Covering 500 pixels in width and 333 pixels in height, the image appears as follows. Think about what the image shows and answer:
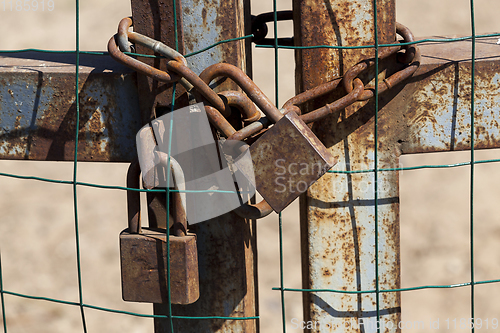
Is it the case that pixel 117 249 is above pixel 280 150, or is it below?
below

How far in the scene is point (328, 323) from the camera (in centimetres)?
91

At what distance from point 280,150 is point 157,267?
0.93 ft

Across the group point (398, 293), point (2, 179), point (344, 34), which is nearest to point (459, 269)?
point (398, 293)

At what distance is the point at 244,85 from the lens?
77 centimetres

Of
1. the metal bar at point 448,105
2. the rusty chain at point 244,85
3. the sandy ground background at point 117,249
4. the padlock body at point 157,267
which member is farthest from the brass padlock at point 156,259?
the sandy ground background at point 117,249

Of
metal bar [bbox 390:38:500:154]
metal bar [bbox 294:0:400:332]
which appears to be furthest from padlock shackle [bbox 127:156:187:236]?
metal bar [bbox 390:38:500:154]

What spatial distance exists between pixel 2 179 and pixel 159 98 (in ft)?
15.0

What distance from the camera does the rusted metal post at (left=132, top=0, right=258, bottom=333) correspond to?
80cm

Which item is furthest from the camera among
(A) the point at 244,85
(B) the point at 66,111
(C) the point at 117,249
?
(C) the point at 117,249

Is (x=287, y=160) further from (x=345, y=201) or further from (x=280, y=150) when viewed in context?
(x=345, y=201)

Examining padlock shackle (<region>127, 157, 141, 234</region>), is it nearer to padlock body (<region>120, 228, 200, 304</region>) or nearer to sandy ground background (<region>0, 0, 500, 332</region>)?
padlock body (<region>120, 228, 200, 304</region>)

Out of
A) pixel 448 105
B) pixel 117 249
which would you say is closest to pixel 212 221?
pixel 448 105

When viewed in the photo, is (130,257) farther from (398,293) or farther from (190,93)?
(398,293)

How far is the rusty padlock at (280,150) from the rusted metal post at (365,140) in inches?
3.4
